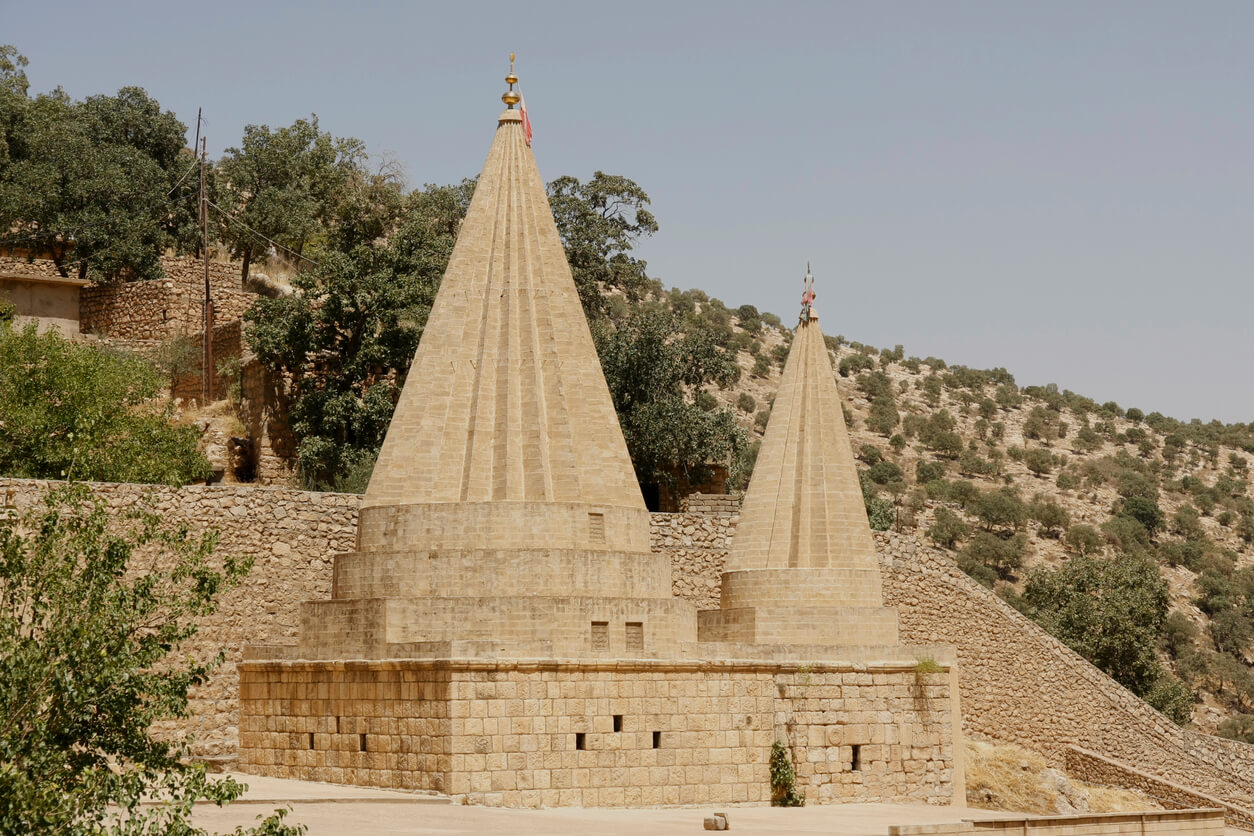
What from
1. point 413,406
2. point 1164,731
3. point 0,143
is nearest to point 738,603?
point 413,406

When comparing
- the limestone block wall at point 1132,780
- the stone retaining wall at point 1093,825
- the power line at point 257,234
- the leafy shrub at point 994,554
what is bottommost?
the limestone block wall at point 1132,780

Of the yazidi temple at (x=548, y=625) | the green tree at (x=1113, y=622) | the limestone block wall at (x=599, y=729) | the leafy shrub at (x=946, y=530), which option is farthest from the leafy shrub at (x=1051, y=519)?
the limestone block wall at (x=599, y=729)

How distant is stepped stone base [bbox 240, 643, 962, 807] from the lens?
653 inches

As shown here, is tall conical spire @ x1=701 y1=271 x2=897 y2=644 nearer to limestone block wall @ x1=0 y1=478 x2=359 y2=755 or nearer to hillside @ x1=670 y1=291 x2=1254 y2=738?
limestone block wall @ x1=0 y1=478 x2=359 y2=755

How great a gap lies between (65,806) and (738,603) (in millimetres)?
11543

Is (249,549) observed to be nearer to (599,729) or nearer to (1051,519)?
(599,729)

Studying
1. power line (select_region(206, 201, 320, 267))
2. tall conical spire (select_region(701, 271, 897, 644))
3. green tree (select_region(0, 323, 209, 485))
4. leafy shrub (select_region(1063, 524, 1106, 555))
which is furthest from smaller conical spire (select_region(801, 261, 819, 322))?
leafy shrub (select_region(1063, 524, 1106, 555))

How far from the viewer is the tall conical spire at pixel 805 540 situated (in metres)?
20.0

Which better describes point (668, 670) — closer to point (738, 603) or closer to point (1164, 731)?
point (738, 603)

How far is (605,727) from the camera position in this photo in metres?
17.2

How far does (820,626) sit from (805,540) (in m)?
1.18

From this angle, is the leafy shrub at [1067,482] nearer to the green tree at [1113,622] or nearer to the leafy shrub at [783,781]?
the green tree at [1113,622]

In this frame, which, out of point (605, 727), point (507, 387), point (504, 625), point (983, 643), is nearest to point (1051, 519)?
point (983, 643)

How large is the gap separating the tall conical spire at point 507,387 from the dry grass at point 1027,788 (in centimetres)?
796
